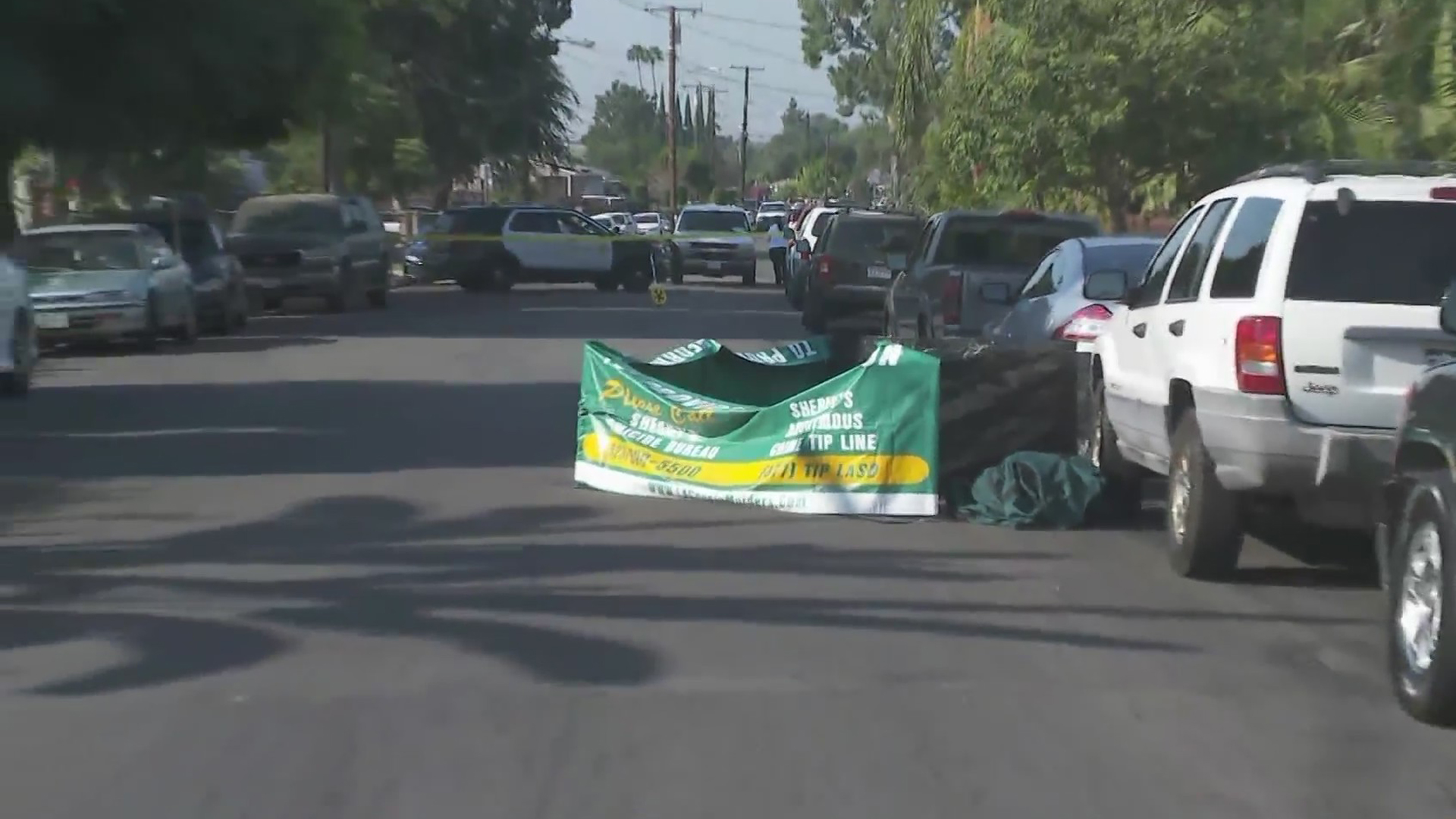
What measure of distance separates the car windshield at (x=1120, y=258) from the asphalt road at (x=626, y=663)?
14.3 feet

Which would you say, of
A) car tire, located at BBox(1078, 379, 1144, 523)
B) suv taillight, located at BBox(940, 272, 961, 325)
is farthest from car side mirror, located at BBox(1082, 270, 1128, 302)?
suv taillight, located at BBox(940, 272, 961, 325)

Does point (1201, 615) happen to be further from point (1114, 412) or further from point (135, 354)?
point (135, 354)

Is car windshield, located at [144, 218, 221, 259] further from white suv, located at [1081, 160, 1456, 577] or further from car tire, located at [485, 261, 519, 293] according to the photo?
white suv, located at [1081, 160, 1456, 577]

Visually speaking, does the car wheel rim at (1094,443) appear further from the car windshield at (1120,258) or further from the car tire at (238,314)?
the car tire at (238,314)

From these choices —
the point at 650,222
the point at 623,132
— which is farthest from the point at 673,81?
the point at 623,132

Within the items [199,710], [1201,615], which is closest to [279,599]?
[199,710]

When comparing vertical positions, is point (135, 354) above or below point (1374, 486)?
below

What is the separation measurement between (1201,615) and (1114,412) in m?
2.54

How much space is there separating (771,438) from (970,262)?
8201mm

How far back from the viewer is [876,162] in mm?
115688

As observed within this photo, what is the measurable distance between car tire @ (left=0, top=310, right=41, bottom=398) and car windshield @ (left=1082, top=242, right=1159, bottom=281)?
958cm

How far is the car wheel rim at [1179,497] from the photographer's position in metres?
9.91

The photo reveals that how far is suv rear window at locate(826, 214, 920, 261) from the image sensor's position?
2666 centimetres

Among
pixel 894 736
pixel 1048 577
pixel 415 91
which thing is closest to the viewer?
pixel 894 736
